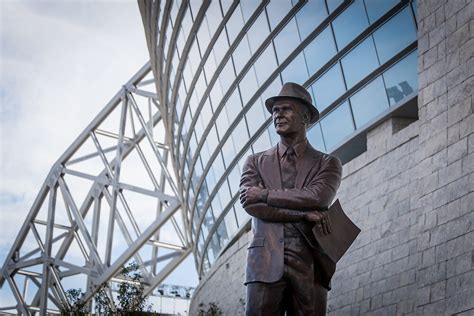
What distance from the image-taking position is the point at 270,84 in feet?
88.5

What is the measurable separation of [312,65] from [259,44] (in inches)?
147

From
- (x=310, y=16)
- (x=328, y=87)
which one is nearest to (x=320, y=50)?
(x=310, y=16)

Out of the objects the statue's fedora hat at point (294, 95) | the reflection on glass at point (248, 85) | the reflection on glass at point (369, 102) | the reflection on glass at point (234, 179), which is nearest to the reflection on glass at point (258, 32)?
the reflection on glass at point (248, 85)

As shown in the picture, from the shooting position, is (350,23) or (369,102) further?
(350,23)

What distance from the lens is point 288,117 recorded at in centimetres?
943

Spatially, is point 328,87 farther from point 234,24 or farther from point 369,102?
point 234,24

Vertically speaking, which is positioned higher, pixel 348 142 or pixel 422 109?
pixel 348 142

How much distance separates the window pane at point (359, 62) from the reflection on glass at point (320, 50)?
77 cm

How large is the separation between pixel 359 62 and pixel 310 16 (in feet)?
9.48

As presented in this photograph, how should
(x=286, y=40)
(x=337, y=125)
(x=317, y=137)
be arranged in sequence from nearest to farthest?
(x=337, y=125)
(x=317, y=137)
(x=286, y=40)

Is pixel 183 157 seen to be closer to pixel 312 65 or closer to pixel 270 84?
pixel 270 84

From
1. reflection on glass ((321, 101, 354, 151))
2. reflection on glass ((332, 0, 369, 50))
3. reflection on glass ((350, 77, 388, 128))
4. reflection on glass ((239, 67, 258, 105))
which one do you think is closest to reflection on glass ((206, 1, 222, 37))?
reflection on glass ((239, 67, 258, 105))

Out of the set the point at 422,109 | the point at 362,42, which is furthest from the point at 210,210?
the point at 422,109

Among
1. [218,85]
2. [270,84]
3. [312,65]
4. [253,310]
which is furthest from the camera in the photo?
[218,85]
